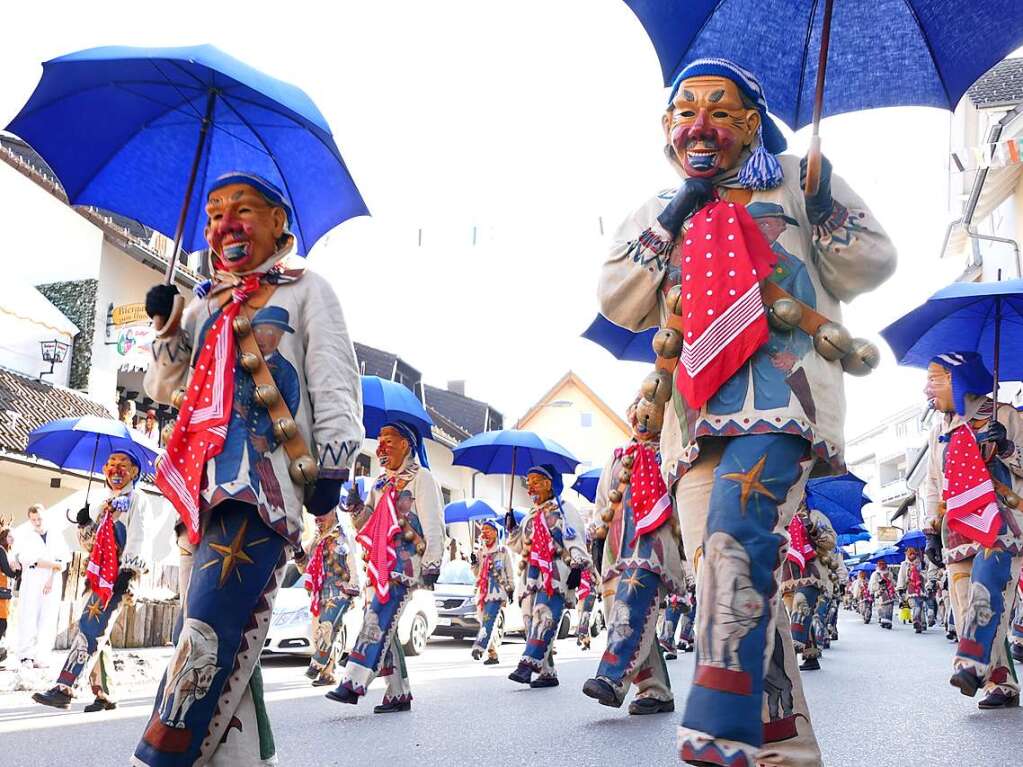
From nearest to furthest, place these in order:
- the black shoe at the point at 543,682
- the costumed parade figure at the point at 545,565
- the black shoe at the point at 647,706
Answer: the black shoe at the point at 647,706 < the black shoe at the point at 543,682 < the costumed parade figure at the point at 545,565

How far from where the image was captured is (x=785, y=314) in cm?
319

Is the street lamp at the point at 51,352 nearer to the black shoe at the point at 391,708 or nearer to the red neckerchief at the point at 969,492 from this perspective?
the black shoe at the point at 391,708

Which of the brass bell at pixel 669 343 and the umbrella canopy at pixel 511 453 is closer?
the brass bell at pixel 669 343

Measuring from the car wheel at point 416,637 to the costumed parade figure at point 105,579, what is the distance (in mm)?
9158

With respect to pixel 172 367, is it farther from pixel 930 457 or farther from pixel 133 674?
pixel 133 674

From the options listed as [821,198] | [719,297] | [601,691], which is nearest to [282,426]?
[719,297]

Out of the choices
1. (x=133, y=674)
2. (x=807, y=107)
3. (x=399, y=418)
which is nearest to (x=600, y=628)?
(x=133, y=674)

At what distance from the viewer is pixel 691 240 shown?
3.39m

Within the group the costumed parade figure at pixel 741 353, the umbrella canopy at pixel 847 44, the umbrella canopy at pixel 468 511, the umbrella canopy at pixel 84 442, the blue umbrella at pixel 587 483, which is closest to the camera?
the costumed parade figure at pixel 741 353

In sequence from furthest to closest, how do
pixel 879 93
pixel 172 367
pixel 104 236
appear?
pixel 104 236
pixel 879 93
pixel 172 367

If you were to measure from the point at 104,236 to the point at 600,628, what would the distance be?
15885 millimetres

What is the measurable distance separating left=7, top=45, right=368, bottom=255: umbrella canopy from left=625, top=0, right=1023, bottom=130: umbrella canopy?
156 cm

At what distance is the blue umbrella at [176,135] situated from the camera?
179 inches

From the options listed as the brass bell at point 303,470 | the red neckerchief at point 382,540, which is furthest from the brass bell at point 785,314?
the red neckerchief at point 382,540
